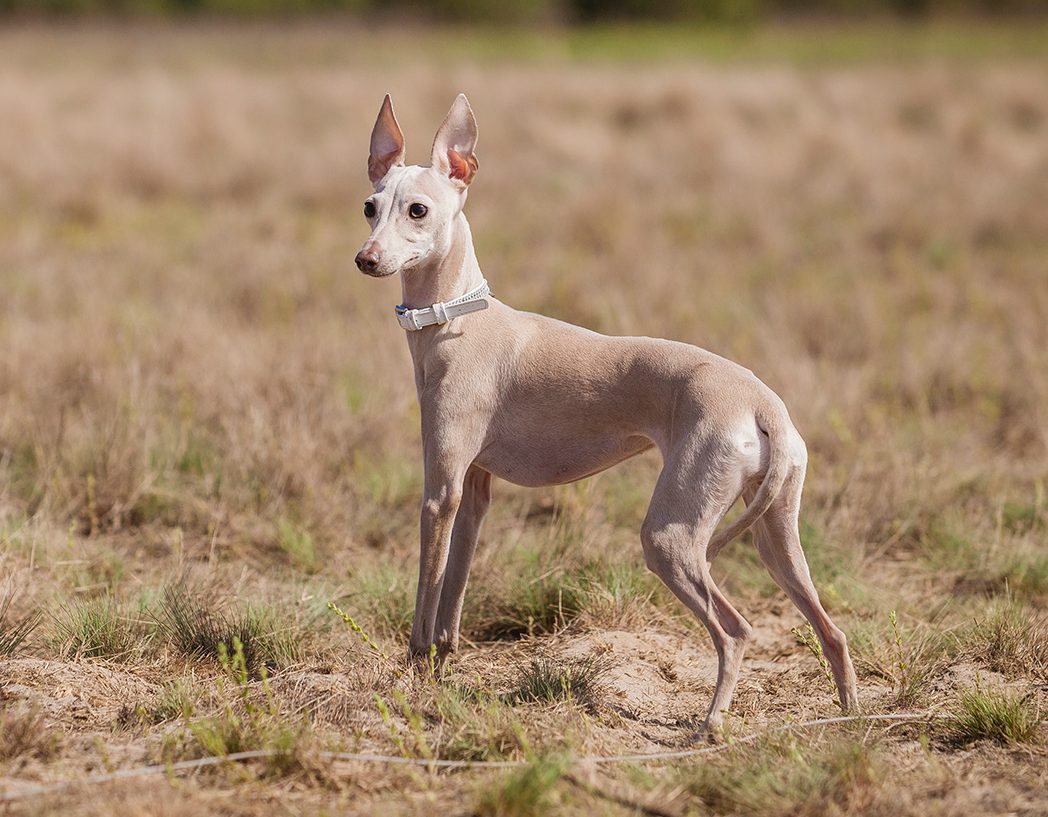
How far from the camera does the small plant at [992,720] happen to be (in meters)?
3.60

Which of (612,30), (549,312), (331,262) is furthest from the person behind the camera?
(612,30)

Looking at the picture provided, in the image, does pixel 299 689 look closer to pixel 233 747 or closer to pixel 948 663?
pixel 233 747

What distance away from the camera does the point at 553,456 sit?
150 inches

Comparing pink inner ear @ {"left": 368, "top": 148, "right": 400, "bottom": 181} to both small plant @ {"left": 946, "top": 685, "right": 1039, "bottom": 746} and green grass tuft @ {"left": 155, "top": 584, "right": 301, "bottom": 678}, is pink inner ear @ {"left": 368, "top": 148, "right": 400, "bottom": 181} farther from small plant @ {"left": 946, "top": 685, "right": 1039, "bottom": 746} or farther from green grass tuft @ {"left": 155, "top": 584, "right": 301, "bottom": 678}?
small plant @ {"left": 946, "top": 685, "right": 1039, "bottom": 746}

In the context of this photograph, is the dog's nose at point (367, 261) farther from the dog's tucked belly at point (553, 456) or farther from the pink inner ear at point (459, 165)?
the dog's tucked belly at point (553, 456)

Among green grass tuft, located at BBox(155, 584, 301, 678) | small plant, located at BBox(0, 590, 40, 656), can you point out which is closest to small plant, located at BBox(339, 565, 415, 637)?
green grass tuft, located at BBox(155, 584, 301, 678)

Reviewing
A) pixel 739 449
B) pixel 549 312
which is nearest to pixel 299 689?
pixel 739 449

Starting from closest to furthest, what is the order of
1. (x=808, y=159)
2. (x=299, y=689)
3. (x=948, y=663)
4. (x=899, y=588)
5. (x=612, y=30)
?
(x=299, y=689)
(x=948, y=663)
(x=899, y=588)
(x=808, y=159)
(x=612, y=30)

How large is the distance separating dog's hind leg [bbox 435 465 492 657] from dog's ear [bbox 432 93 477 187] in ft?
3.07

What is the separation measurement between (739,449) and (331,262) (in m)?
6.79

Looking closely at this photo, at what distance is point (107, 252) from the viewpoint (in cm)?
998

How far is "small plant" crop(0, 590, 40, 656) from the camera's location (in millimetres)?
4066

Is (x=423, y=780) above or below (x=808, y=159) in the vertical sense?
below

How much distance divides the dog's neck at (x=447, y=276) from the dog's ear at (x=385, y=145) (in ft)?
0.92
